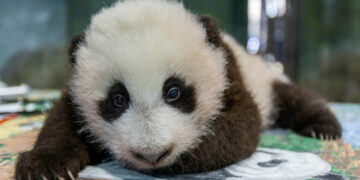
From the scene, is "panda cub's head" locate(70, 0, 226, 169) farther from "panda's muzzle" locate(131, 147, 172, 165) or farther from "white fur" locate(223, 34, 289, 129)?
"white fur" locate(223, 34, 289, 129)

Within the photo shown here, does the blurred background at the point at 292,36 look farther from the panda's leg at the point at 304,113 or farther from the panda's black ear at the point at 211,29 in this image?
the panda's black ear at the point at 211,29

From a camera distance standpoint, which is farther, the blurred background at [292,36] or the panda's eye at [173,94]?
the blurred background at [292,36]

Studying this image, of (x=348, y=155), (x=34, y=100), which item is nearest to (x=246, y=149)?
(x=348, y=155)

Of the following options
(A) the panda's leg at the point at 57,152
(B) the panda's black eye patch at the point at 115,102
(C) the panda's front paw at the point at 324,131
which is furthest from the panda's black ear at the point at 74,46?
(C) the panda's front paw at the point at 324,131

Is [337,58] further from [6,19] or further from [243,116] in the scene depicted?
[6,19]

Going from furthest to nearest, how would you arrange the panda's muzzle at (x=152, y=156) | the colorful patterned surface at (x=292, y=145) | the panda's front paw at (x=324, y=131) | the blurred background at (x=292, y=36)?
the blurred background at (x=292, y=36) → the panda's front paw at (x=324, y=131) → the colorful patterned surface at (x=292, y=145) → the panda's muzzle at (x=152, y=156)
